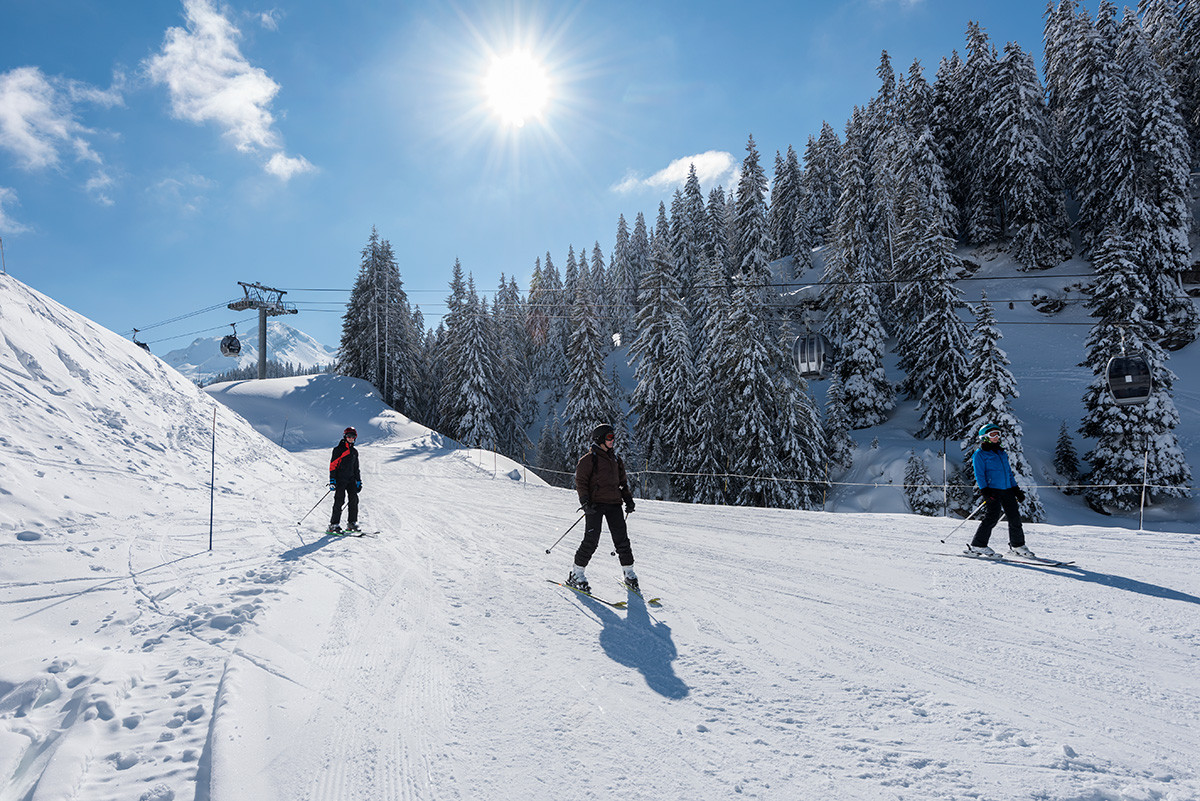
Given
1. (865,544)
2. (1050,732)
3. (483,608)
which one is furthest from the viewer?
(865,544)

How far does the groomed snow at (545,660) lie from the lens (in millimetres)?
2861

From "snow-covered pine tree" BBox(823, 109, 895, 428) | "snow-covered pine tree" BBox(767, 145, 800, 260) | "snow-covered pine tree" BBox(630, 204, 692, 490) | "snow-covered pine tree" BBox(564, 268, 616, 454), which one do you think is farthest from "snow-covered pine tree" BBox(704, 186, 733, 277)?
"snow-covered pine tree" BBox(564, 268, 616, 454)

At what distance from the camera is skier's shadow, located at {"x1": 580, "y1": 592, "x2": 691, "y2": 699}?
402cm

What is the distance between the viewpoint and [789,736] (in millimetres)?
3205

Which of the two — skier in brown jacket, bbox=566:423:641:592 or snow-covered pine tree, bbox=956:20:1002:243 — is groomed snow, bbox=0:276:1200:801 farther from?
snow-covered pine tree, bbox=956:20:1002:243

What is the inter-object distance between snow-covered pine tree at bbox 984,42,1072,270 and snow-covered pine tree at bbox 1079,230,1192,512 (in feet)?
43.3

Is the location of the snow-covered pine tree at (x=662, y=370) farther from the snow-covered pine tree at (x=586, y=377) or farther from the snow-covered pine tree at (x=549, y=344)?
the snow-covered pine tree at (x=549, y=344)

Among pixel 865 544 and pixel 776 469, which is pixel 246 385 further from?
pixel 865 544

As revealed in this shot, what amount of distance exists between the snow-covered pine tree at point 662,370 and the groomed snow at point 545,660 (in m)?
21.9

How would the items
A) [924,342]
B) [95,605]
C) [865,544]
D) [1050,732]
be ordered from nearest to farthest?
[1050,732]
[95,605]
[865,544]
[924,342]

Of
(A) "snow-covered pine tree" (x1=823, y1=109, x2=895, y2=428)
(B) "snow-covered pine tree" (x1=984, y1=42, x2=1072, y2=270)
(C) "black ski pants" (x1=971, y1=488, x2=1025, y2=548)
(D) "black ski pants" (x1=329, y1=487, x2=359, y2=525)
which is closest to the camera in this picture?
(C) "black ski pants" (x1=971, y1=488, x2=1025, y2=548)

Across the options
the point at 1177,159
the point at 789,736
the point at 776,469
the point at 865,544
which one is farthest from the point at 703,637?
the point at 1177,159

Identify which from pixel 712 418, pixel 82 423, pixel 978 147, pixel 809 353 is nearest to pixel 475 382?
pixel 712 418

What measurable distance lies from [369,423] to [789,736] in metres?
34.7
